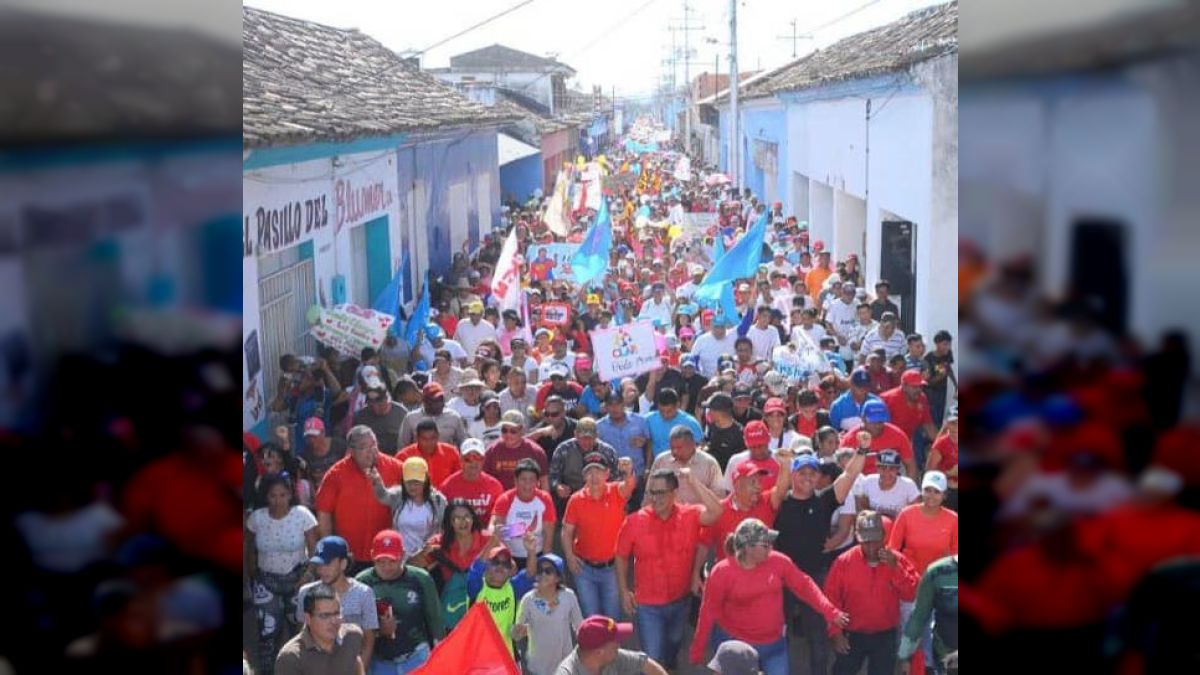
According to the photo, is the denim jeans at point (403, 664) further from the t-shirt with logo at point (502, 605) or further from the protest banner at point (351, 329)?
the protest banner at point (351, 329)

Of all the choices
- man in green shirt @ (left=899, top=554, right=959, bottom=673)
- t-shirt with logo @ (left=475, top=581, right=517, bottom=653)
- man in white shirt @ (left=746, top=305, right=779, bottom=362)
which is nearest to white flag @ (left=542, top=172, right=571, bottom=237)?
man in white shirt @ (left=746, top=305, right=779, bottom=362)

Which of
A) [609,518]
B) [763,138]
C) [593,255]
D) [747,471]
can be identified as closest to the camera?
[747,471]

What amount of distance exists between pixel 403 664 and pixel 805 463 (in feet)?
6.03

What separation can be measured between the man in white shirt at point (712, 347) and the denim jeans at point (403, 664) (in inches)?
127

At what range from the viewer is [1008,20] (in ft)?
6.34

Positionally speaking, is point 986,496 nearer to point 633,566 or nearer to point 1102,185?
point 1102,185

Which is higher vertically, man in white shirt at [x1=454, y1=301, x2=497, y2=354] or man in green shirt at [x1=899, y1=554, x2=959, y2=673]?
man in white shirt at [x1=454, y1=301, x2=497, y2=354]

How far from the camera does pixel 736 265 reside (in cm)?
915

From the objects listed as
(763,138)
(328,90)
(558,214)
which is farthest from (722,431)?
(763,138)

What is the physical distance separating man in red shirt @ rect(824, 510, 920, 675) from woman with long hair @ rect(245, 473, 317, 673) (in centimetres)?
215

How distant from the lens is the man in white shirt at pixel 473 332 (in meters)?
8.74

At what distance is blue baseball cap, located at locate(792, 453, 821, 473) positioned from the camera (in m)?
5.53

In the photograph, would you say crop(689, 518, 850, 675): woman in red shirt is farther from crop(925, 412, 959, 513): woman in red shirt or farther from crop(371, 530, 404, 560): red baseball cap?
crop(371, 530, 404, 560): red baseball cap

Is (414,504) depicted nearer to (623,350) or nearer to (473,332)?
(623,350)
